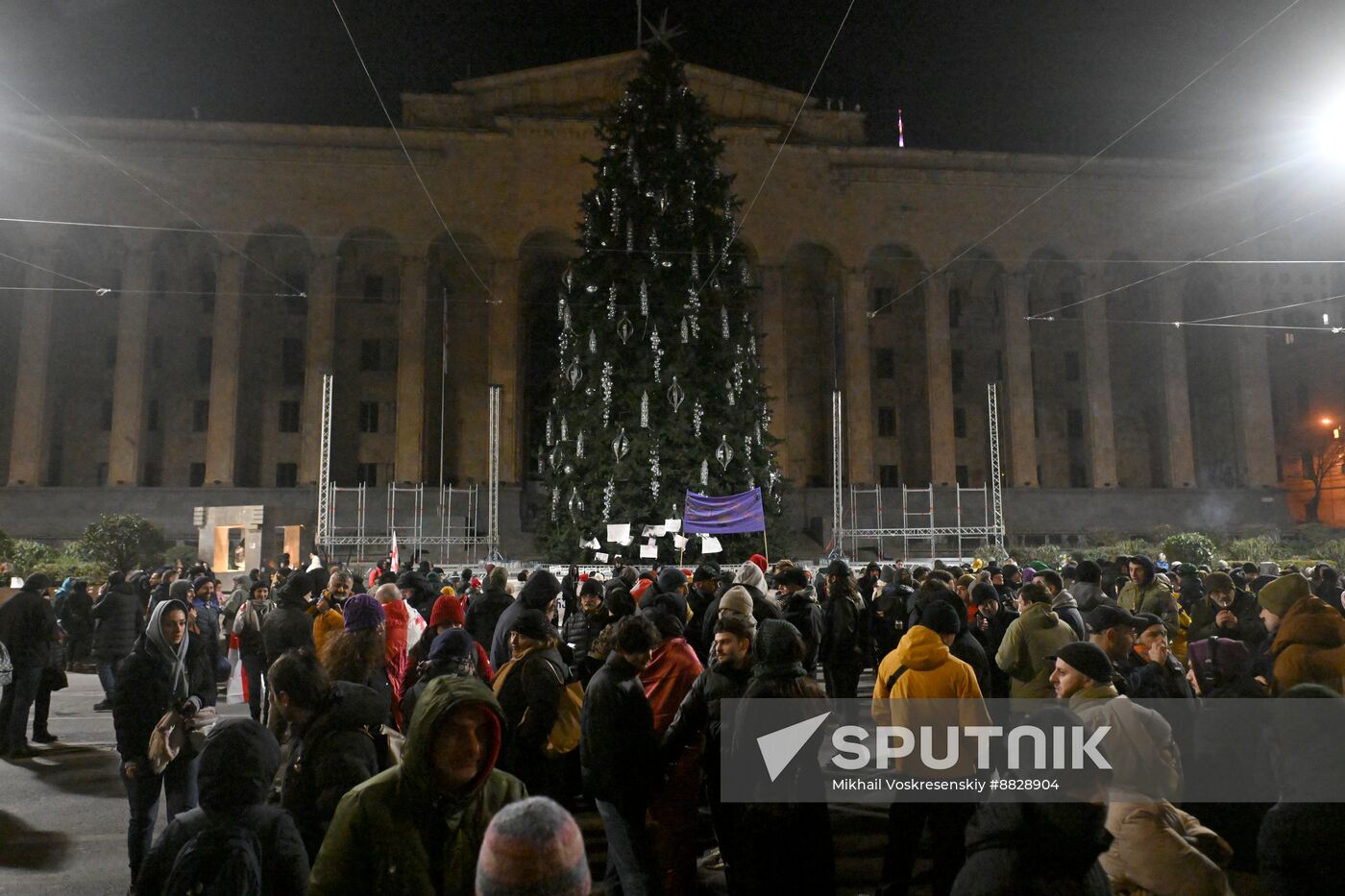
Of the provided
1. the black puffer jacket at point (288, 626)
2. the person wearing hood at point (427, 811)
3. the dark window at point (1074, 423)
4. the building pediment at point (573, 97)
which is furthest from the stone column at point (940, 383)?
the person wearing hood at point (427, 811)

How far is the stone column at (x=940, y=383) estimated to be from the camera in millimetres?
36719

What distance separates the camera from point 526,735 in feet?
14.6

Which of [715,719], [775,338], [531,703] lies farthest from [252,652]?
[775,338]

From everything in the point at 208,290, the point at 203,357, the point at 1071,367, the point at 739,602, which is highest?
the point at 208,290

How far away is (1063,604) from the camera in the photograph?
22.3ft

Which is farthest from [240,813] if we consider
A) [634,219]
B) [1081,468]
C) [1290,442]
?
[1290,442]

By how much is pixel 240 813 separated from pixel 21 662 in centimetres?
799

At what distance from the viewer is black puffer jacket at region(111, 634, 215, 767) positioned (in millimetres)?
5051

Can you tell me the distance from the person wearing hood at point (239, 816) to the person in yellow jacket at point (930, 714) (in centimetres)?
309

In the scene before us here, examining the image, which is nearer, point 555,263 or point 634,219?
point 634,219

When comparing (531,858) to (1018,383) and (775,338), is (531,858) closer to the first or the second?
(775,338)

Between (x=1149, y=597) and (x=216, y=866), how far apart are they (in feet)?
25.1

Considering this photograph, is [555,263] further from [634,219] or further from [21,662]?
[21,662]

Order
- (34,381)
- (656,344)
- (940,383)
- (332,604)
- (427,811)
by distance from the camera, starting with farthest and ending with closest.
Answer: (940,383) → (34,381) → (656,344) → (332,604) → (427,811)
